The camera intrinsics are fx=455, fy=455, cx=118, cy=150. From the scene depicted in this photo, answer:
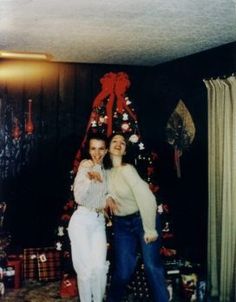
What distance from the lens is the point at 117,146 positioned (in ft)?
12.8

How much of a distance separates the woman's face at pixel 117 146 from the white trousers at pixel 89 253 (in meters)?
0.54

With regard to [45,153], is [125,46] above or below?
above

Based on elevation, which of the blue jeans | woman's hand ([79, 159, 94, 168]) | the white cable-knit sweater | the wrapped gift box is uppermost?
woman's hand ([79, 159, 94, 168])

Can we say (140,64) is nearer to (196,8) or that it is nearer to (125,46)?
(125,46)

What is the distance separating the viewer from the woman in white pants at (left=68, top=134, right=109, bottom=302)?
3586 mm

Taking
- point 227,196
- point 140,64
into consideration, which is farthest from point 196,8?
point 140,64

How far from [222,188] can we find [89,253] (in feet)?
4.19

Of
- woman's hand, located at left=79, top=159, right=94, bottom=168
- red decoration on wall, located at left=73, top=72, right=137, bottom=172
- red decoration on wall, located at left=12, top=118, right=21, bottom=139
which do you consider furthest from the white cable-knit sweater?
red decoration on wall, located at left=12, top=118, right=21, bottom=139

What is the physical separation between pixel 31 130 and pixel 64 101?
0.48 m

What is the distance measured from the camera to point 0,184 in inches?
187

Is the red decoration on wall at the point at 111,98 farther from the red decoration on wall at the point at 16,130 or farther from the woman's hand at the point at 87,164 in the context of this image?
the woman's hand at the point at 87,164

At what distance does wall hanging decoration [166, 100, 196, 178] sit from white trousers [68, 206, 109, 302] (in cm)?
146

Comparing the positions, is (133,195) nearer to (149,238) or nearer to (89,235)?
(149,238)

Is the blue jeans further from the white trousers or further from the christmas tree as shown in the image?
the christmas tree
